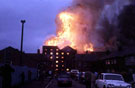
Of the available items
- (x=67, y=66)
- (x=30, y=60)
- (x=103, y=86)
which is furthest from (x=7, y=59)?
(x=67, y=66)

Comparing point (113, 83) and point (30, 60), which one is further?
point (30, 60)

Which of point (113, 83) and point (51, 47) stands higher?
point (51, 47)

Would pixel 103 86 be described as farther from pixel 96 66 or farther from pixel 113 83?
pixel 96 66

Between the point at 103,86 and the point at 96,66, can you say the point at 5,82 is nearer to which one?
the point at 103,86

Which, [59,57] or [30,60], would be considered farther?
[59,57]

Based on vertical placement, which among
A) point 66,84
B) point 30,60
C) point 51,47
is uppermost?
point 51,47

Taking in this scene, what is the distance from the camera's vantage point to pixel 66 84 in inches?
1158

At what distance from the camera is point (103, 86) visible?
1772 cm

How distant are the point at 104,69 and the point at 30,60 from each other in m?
20.7

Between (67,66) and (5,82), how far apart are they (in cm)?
10175

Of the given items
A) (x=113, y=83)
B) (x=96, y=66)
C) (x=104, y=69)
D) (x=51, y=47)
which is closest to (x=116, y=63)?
(x=104, y=69)

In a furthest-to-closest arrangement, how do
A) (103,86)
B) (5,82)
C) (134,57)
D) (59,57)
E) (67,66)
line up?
1. (59,57)
2. (67,66)
3. (134,57)
4. (103,86)
5. (5,82)

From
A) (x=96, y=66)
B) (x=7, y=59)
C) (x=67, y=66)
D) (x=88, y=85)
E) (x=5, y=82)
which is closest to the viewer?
(x=5, y=82)

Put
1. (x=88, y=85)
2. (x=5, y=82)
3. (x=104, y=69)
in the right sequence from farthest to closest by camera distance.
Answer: (x=104, y=69)
(x=88, y=85)
(x=5, y=82)
